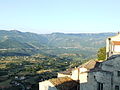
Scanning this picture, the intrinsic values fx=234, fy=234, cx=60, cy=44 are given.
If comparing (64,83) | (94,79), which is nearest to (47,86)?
(64,83)

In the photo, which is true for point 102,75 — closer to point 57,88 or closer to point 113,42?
point 57,88

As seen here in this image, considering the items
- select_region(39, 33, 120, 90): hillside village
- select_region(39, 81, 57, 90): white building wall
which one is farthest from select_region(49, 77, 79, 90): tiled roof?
select_region(39, 81, 57, 90): white building wall

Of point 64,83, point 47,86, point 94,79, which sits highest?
point 94,79

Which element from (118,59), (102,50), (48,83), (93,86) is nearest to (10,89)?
(102,50)

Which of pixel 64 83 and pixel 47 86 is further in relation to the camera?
pixel 64 83

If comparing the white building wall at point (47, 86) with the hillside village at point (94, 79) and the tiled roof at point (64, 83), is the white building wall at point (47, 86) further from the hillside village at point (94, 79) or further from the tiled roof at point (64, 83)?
the tiled roof at point (64, 83)

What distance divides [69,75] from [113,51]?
31.3 feet

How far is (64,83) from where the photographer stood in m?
38.4

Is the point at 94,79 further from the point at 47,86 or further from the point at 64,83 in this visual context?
the point at 47,86

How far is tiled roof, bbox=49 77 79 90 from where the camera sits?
37.3 metres

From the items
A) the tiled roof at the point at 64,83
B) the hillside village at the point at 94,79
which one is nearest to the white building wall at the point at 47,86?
the hillside village at the point at 94,79

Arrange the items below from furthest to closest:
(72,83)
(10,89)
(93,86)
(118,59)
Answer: (10,89) → (72,83) → (93,86) → (118,59)

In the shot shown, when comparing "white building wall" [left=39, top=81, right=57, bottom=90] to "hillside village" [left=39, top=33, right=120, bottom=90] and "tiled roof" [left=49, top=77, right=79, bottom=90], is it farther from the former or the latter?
"tiled roof" [left=49, top=77, right=79, bottom=90]

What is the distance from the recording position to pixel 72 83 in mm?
38938
